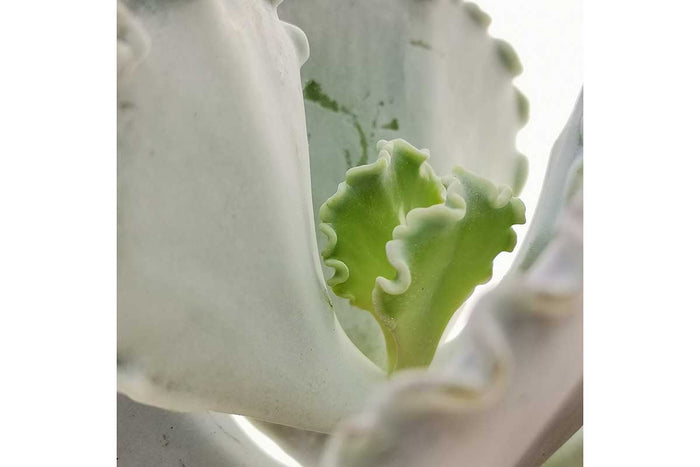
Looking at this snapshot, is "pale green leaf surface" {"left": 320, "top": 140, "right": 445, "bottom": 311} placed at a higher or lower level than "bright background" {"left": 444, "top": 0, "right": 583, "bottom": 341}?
lower

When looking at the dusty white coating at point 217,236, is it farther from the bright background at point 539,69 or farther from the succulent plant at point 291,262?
the bright background at point 539,69

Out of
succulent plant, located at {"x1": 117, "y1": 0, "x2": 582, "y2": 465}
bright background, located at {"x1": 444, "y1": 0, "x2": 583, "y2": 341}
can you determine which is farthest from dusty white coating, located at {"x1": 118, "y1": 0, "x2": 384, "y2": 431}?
bright background, located at {"x1": 444, "y1": 0, "x2": 583, "y2": 341}

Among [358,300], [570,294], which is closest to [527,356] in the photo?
[570,294]

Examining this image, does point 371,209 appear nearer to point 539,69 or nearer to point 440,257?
point 440,257

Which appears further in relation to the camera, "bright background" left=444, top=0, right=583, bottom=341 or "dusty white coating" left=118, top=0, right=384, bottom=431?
"bright background" left=444, top=0, right=583, bottom=341

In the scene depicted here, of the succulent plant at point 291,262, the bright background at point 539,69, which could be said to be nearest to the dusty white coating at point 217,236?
the succulent plant at point 291,262

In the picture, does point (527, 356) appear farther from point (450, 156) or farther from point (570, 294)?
point (450, 156)

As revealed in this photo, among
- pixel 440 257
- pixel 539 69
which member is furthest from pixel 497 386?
pixel 539 69

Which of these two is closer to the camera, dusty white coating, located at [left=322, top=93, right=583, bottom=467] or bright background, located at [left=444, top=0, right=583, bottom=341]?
dusty white coating, located at [left=322, top=93, right=583, bottom=467]

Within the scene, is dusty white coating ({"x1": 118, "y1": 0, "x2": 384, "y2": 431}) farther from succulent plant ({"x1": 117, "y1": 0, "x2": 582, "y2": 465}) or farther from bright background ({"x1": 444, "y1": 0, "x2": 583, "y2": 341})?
bright background ({"x1": 444, "y1": 0, "x2": 583, "y2": 341})
